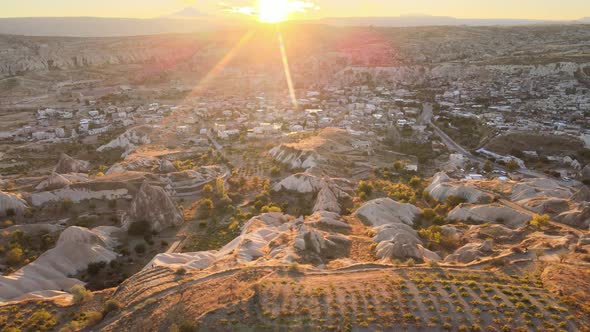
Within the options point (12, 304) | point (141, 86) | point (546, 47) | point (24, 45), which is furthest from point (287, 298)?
point (24, 45)

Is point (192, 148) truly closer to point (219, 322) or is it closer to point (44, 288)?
point (44, 288)

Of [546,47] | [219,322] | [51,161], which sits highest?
[546,47]

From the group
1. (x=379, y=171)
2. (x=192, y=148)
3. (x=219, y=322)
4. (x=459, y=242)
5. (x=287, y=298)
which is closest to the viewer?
(x=219, y=322)

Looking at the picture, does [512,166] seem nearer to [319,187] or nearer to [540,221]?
[540,221]

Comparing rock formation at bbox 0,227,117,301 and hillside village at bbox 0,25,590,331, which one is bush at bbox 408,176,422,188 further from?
rock formation at bbox 0,227,117,301

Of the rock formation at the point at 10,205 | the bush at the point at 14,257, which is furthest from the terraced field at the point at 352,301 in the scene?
the rock formation at the point at 10,205

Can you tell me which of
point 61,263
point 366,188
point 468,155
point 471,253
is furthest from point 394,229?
point 468,155
